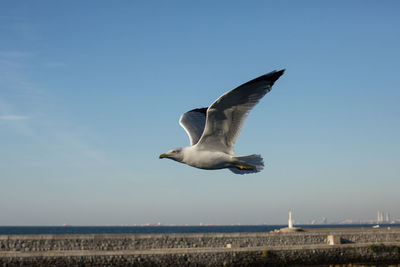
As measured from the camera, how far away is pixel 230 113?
799 centimetres

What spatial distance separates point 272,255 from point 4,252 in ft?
39.6

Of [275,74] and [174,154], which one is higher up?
[275,74]

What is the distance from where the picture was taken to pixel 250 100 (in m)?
7.76

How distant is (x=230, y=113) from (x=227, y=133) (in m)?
0.36

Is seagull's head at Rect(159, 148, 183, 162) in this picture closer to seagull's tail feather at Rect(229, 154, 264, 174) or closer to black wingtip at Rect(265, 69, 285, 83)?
seagull's tail feather at Rect(229, 154, 264, 174)

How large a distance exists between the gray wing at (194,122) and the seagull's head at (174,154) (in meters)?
2.24

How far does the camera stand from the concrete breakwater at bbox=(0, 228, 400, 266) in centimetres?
2003

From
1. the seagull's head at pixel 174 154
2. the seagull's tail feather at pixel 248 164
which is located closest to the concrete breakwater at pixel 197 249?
the seagull's tail feather at pixel 248 164

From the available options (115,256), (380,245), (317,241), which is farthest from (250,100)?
(380,245)

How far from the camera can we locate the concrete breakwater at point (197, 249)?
2003cm

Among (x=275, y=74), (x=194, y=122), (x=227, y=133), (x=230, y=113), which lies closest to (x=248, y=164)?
(x=227, y=133)

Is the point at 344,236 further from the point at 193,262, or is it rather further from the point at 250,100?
the point at 250,100

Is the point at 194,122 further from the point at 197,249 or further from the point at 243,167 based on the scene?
the point at 197,249

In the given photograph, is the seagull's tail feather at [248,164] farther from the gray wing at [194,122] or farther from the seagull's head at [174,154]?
the gray wing at [194,122]
